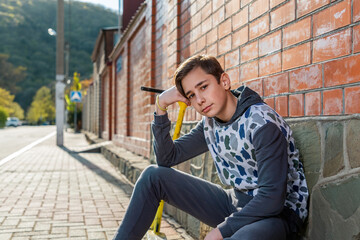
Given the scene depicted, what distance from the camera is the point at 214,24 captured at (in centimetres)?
303

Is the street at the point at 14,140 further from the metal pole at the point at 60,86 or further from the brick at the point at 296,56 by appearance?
the brick at the point at 296,56

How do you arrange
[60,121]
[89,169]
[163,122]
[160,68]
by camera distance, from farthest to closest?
[60,121] → [89,169] → [160,68] → [163,122]

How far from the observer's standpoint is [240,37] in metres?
2.59

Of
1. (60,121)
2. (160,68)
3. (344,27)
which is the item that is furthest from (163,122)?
(60,121)

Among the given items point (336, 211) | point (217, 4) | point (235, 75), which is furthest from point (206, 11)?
point (336, 211)

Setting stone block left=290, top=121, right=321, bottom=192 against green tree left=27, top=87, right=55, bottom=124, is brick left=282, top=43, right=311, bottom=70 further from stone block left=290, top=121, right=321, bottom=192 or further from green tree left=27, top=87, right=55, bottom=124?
green tree left=27, top=87, right=55, bottom=124

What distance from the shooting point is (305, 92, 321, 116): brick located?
1758mm

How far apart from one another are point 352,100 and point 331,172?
35 cm

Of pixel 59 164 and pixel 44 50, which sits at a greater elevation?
pixel 44 50

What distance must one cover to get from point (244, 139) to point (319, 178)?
40 cm

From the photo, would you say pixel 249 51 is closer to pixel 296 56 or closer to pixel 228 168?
pixel 296 56

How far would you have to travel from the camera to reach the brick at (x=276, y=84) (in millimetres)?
2023

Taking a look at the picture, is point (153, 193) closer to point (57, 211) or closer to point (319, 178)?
point (319, 178)

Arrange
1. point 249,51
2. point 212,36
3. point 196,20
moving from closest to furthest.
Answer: point 249,51, point 212,36, point 196,20
